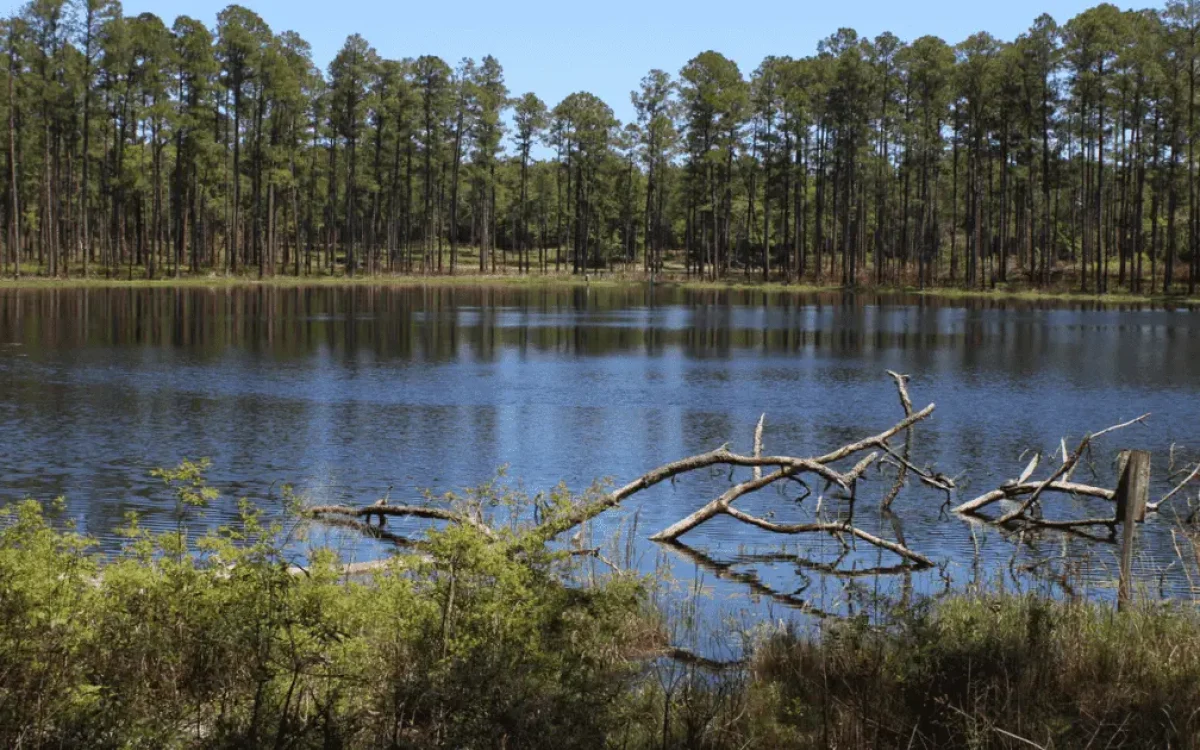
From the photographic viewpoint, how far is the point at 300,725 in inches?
287

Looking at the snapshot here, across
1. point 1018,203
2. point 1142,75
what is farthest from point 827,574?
point 1018,203

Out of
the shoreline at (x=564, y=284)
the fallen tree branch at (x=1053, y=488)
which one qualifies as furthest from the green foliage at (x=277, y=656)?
the shoreline at (x=564, y=284)

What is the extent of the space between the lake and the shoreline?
14.7 m

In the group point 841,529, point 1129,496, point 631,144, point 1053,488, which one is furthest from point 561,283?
point 1129,496

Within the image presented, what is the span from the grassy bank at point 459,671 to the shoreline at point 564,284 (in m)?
67.9

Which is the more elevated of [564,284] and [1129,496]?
[564,284]

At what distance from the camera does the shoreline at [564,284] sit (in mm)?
73250

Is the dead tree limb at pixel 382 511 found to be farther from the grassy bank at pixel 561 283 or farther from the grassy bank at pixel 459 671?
the grassy bank at pixel 561 283

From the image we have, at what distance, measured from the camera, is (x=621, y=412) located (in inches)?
1130

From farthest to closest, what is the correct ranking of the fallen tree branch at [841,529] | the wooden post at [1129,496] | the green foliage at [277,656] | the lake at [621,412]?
the lake at [621,412], the fallen tree branch at [841,529], the wooden post at [1129,496], the green foliage at [277,656]

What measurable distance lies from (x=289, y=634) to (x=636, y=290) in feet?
305

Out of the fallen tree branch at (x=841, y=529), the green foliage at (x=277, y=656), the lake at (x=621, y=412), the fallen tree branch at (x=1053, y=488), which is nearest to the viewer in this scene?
the green foliage at (x=277, y=656)

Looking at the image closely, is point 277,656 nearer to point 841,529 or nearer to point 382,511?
A: point 382,511

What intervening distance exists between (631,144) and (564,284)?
18428 millimetres
